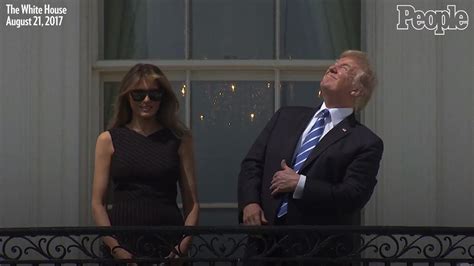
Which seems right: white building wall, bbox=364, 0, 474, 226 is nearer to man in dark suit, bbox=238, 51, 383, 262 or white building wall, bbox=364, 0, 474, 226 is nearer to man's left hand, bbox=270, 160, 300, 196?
man in dark suit, bbox=238, 51, 383, 262

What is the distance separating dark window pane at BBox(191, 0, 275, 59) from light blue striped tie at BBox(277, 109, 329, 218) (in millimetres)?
1272

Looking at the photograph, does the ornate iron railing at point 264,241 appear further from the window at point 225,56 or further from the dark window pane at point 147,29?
the dark window pane at point 147,29

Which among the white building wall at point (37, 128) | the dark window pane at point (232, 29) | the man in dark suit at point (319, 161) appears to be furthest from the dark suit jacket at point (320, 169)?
the white building wall at point (37, 128)

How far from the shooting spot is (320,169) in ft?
15.3

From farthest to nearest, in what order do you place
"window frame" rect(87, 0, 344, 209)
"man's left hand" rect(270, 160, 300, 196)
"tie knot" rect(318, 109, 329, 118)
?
"window frame" rect(87, 0, 344, 209), "tie knot" rect(318, 109, 329, 118), "man's left hand" rect(270, 160, 300, 196)

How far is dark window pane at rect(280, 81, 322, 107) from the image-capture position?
601cm

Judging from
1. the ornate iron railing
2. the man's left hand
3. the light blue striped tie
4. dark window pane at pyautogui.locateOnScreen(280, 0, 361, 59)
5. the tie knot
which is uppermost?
dark window pane at pyautogui.locateOnScreen(280, 0, 361, 59)

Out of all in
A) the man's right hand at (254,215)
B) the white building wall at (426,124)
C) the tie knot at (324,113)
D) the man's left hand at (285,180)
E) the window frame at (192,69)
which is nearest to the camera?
the man's left hand at (285,180)

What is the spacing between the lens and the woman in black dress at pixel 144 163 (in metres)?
4.86

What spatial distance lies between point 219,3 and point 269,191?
165 centimetres

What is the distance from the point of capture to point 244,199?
4.75 m

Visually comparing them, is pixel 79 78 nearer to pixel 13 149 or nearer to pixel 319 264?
pixel 13 149

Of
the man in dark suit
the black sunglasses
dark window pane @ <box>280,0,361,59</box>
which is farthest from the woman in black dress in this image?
dark window pane @ <box>280,0,361,59</box>

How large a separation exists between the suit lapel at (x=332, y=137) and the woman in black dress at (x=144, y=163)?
0.61m
